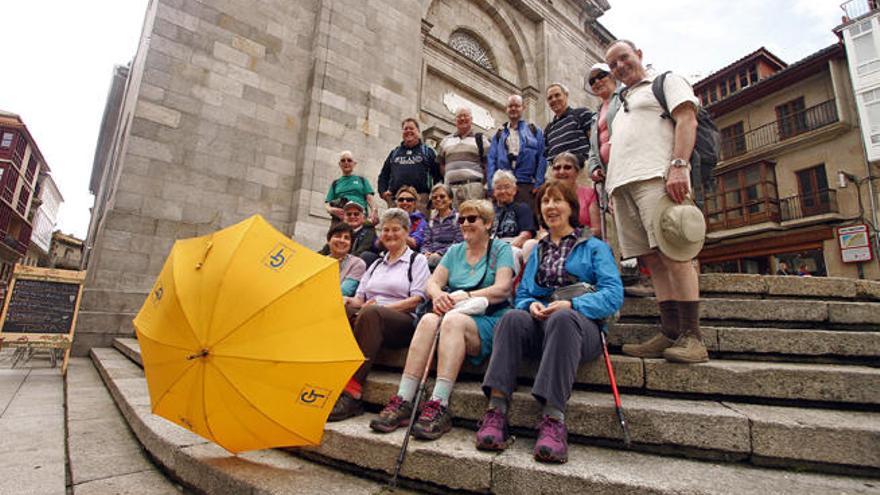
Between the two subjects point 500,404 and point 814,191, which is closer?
point 500,404

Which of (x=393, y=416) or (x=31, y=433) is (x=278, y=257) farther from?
(x=31, y=433)

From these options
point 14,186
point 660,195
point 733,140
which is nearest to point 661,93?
point 660,195

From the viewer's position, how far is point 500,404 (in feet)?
7.07

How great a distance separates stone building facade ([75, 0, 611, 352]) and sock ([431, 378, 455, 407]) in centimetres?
574

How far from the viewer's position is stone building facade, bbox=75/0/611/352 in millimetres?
6352

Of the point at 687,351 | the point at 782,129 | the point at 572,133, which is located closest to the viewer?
the point at 687,351

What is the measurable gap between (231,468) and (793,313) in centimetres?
407

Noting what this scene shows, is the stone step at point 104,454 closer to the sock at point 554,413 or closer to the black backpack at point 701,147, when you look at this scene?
the sock at point 554,413

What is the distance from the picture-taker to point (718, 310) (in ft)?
11.2

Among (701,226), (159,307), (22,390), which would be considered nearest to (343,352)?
(159,307)

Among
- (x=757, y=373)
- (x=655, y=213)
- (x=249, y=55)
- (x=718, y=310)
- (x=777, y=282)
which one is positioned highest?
(x=249, y=55)

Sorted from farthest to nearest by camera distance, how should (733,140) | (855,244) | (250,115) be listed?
1. (733,140)
2. (855,244)
3. (250,115)

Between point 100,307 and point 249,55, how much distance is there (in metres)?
4.98

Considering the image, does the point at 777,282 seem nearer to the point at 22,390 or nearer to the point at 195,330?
the point at 195,330
